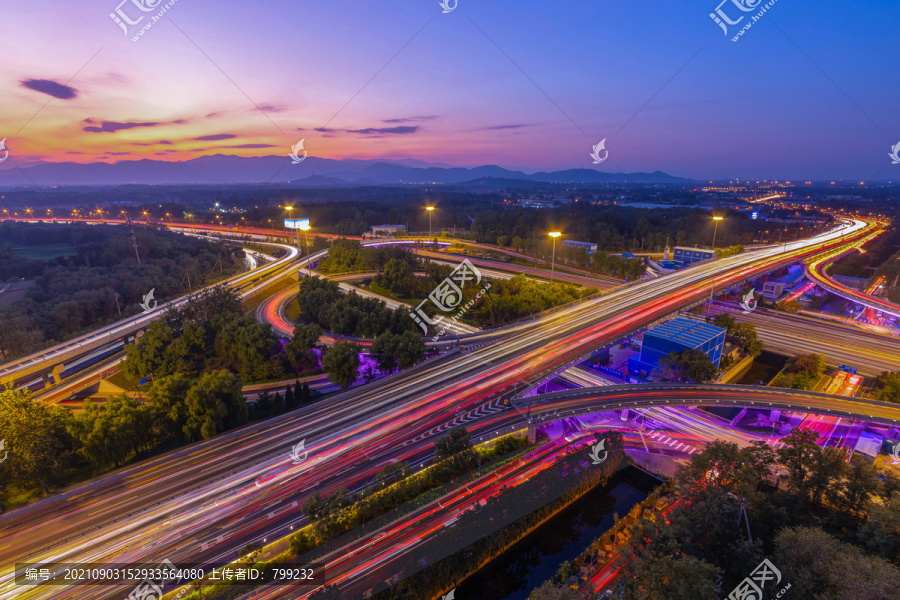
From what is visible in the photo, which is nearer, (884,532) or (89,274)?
(884,532)

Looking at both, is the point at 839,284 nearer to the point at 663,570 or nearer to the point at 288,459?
the point at 663,570

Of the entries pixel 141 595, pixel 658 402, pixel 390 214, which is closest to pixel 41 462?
pixel 141 595

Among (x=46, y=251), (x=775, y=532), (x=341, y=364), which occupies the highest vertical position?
(x=46, y=251)

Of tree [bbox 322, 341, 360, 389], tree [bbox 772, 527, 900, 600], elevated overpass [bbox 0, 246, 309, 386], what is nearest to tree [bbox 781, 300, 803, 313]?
tree [bbox 772, 527, 900, 600]

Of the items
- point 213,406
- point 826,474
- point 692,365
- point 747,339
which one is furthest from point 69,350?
point 747,339

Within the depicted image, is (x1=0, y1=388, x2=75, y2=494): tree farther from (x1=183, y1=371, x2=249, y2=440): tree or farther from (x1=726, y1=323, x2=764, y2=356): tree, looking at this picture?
(x1=726, y1=323, x2=764, y2=356): tree

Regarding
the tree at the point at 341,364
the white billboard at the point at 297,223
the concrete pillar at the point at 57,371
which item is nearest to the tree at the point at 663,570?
the tree at the point at 341,364
